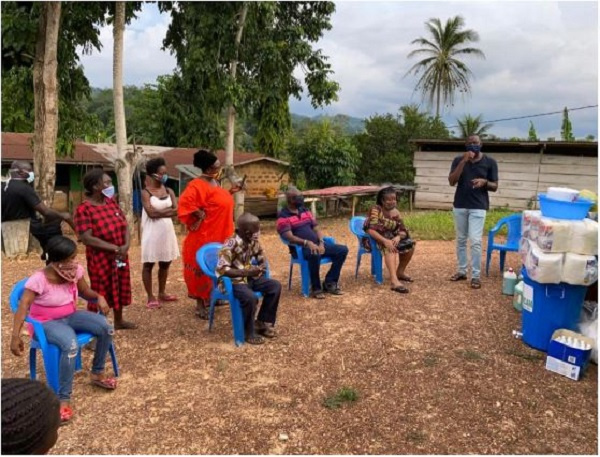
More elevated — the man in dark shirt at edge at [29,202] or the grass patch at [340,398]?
the man in dark shirt at edge at [29,202]

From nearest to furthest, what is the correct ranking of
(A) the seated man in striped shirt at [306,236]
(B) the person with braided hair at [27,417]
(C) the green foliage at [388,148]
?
(B) the person with braided hair at [27,417]
(A) the seated man in striped shirt at [306,236]
(C) the green foliage at [388,148]

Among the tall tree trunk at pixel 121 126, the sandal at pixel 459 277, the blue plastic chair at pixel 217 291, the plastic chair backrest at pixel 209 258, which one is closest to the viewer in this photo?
the blue plastic chair at pixel 217 291

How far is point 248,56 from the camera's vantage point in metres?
12.0

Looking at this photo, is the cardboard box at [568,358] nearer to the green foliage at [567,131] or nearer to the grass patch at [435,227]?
the grass patch at [435,227]

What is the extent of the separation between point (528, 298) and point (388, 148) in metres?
16.0

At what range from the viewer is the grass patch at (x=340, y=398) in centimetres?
323

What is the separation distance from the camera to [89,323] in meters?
3.31

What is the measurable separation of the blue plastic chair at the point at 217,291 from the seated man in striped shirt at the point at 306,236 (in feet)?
2.51

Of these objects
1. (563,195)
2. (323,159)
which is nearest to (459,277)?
(563,195)

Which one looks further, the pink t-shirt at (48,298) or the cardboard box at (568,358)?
the cardboard box at (568,358)

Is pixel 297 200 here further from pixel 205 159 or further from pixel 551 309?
pixel 551 309

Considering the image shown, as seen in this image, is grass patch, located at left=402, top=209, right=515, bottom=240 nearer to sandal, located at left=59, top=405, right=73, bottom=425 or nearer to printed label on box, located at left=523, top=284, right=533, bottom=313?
printed label on box, located at left=523, top=284, right=533, bottom=313

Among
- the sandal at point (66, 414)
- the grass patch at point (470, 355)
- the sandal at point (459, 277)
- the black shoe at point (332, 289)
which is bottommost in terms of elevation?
the sandal at point (66, 414)

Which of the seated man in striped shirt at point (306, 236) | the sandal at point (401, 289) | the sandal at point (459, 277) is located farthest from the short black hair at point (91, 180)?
the sandal at point (459, 277)
